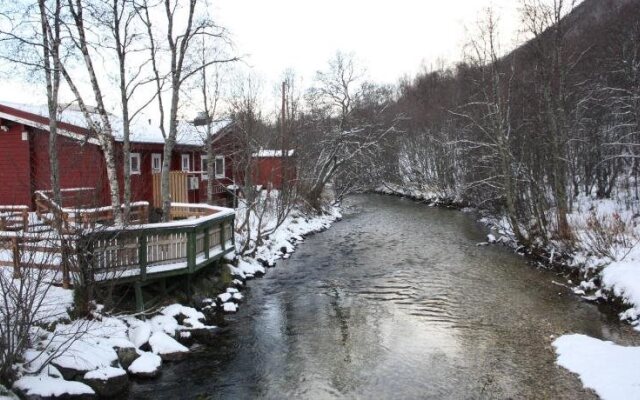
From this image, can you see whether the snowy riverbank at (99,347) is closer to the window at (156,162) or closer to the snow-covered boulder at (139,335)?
the snow-covered boulder at (139,335)

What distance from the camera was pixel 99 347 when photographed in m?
8.27

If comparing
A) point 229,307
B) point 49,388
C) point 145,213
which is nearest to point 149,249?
point 229,307

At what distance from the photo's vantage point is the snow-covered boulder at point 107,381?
24.9ft

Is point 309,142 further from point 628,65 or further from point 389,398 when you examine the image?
point 389,398

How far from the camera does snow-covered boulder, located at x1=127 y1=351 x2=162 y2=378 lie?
834 cm

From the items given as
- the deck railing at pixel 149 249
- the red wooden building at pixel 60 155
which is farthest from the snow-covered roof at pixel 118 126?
the deck railing at pixel 149 249

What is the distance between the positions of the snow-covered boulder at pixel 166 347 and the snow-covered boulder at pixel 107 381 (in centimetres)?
113

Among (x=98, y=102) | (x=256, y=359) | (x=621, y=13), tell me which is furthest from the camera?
(x=621, y=13)

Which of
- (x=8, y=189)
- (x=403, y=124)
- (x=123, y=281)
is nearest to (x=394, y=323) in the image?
(x=123, y=281)

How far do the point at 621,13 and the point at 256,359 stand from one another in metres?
27.9

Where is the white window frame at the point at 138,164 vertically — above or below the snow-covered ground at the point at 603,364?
above

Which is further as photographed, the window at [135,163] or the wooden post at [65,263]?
the window at [135,163]

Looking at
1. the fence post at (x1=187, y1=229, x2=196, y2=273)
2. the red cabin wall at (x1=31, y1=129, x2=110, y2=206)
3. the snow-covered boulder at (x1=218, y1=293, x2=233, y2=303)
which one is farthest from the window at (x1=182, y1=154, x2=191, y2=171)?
the fence post at (x1=187, y1=229, x2=196, y2=273)

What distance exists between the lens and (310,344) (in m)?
9.95
